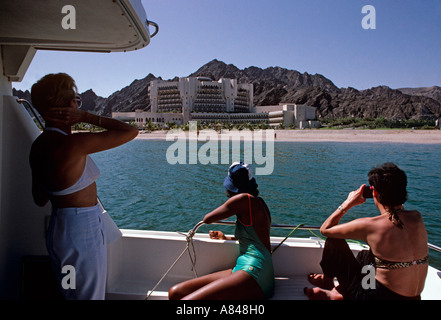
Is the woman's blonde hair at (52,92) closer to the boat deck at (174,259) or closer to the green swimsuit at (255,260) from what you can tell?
the green swimsuit at (255,260)

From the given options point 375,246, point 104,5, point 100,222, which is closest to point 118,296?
point 100,222

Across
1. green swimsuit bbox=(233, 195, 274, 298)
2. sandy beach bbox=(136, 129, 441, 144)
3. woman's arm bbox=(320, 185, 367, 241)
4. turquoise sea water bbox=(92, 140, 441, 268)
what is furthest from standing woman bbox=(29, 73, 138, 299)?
sandy beach bbox=(136, 129, 441, 144)

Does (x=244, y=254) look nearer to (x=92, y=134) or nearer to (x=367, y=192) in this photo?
(x=367, y=192)

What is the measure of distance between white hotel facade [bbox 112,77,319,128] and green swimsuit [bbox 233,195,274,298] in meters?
93.6

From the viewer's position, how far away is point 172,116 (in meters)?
103

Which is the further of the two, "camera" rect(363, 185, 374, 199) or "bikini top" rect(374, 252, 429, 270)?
"camera" rect(363, 185, 374, 199)

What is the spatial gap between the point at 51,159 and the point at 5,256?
5.08ft

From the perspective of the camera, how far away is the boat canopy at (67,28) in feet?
6.77

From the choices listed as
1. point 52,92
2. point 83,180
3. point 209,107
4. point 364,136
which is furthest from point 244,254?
point 209,107

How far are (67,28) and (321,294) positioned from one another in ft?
9.73

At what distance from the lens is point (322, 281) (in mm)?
2912

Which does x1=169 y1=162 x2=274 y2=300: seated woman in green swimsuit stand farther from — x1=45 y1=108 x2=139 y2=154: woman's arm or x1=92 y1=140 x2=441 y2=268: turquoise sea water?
x1=92 y1=140 x2=441 y2=268: turquoise sea water

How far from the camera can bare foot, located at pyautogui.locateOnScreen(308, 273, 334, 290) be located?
288 cm

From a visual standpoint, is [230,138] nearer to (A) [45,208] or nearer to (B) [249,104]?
(B) [249,104]
